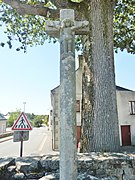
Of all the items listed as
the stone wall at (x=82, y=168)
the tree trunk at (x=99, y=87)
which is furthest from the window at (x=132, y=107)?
the stone wall at (x=82, y=168)

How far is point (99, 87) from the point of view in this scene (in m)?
5.23

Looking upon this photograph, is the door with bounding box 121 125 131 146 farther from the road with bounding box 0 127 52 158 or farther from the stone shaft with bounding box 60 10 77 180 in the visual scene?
the stone shaft with bounding box 60 10 77 180

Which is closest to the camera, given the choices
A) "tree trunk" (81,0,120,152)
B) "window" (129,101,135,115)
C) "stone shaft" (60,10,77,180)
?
"stone shaft" (60,10,77,180)

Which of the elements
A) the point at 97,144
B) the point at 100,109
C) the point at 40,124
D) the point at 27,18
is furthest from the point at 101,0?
the point at 40,124

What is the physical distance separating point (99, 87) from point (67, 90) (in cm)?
255

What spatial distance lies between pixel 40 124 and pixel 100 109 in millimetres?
100347

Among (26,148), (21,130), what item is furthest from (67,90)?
(26,148)

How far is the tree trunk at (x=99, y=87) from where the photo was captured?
493 centimetres

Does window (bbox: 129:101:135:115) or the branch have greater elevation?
the branch

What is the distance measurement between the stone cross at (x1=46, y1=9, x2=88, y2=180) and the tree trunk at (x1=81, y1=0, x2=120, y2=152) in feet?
7.24

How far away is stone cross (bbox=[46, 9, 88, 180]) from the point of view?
259 centimetres

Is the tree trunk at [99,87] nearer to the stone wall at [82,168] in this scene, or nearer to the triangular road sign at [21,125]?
the stone wall at [82,168]

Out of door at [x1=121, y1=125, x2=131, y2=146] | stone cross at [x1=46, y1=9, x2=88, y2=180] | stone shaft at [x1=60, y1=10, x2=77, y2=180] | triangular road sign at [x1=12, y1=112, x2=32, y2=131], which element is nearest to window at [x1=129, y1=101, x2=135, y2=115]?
door at [x1=121, y1=125, x2=131, y2=146]

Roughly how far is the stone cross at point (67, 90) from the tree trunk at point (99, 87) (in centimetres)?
221
